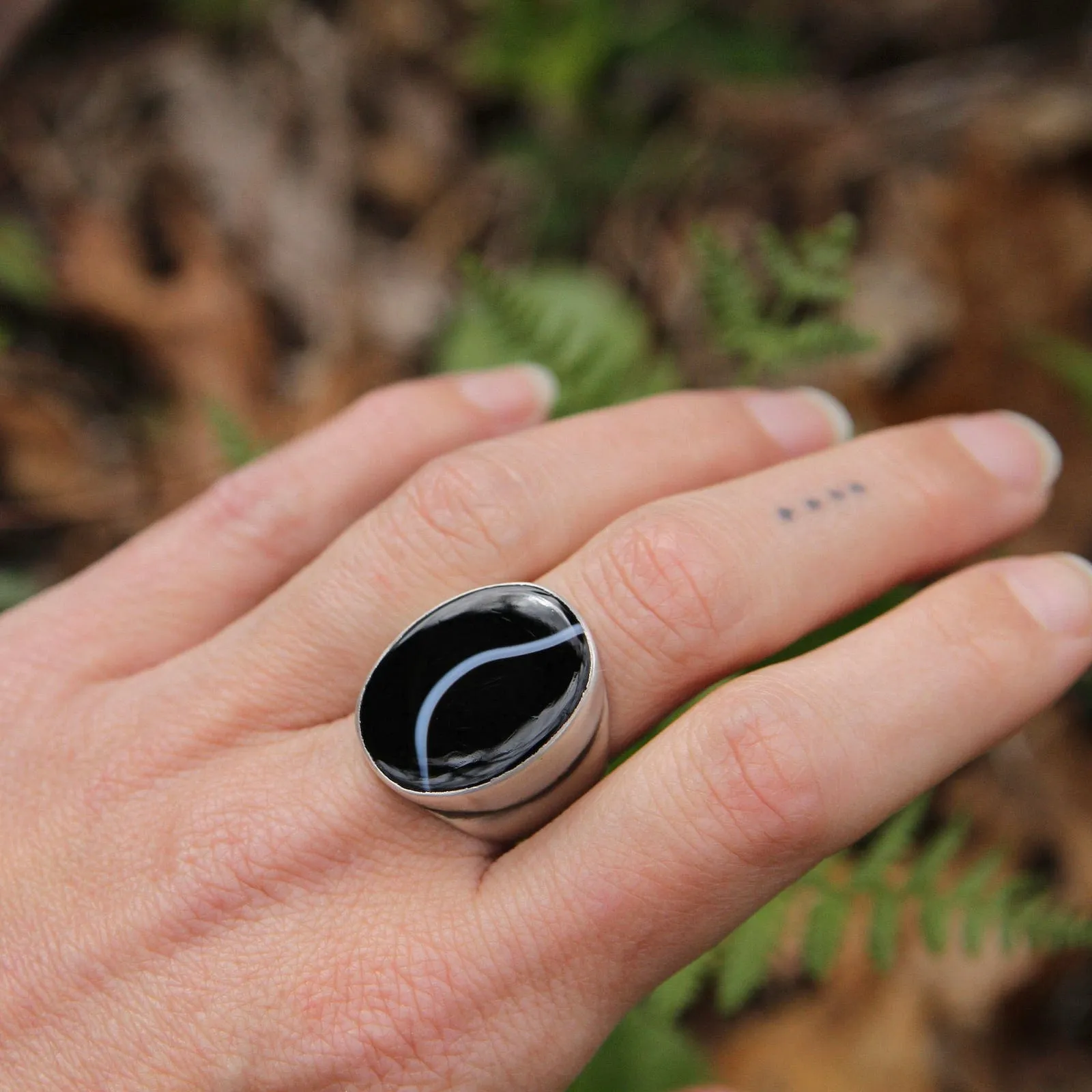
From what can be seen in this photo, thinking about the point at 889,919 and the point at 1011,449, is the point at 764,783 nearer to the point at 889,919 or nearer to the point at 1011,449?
the point at 889,919

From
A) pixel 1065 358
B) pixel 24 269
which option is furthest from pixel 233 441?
pixel 1065 358

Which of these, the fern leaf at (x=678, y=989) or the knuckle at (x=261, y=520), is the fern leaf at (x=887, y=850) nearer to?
the fern leaf at (x=678, y=989)

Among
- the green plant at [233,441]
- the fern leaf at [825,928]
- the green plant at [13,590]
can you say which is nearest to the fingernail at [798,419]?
the fern leaf at [825,928]

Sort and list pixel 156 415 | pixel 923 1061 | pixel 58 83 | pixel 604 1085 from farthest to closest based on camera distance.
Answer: pixel 58 83
pixel 156 415
pixel 923 1061
pixel 604 1085

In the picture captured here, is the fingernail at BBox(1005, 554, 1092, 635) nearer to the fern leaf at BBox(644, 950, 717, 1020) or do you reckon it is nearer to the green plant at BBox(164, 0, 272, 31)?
the fern leaf at BBox(644, 950, 717, 1020)

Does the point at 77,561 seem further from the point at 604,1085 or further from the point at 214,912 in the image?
the point at 604,1085

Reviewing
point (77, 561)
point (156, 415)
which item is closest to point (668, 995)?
point (77, 561)
